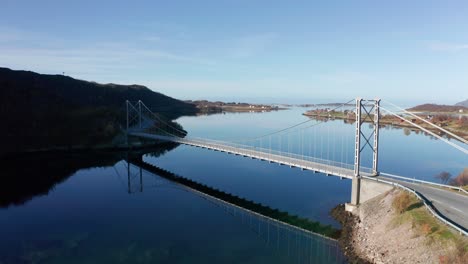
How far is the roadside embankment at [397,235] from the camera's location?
1830 cm

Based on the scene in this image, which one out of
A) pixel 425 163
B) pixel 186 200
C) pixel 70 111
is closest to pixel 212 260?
pixel 186 200

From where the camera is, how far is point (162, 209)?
33875 millimetres

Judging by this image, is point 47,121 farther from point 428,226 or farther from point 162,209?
point 428,226

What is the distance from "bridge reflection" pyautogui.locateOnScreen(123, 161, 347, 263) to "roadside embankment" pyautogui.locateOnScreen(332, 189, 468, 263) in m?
1.10

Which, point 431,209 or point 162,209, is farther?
point 162,209

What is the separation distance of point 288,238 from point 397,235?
7984 millimetres

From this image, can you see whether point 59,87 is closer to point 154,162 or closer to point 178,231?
point 154,162

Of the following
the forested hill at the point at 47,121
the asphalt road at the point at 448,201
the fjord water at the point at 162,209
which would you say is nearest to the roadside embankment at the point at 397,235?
the asphalt road at the point at 448,201

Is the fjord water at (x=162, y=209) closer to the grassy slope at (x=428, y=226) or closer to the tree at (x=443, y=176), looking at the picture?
the tree at (x=443, y=176)

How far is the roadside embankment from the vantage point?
1830cm

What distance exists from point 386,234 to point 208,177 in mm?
27051

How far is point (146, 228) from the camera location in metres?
28.6

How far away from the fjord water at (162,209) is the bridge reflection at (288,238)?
0.08 metres

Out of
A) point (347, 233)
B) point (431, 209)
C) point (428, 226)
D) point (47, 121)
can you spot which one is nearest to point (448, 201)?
point (431, 209)
